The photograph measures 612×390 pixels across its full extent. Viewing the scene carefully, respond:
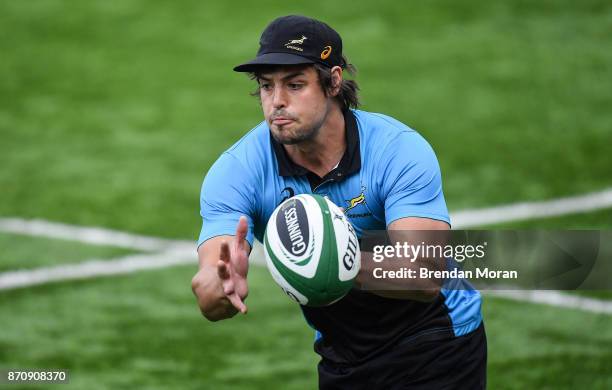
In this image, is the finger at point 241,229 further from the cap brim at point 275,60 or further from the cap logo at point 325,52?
the cap logo at point 325,52

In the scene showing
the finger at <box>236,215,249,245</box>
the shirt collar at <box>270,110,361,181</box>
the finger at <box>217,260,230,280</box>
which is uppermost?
the shirt collar at <box>270,110,361,181</box>

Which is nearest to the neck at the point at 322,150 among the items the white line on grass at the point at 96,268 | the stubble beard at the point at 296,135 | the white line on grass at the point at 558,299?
the stubble beard at the point at 296,135

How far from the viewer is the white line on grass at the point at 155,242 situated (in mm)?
10609

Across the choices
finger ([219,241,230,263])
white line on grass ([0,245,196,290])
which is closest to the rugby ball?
finger ([219,241,230,263])

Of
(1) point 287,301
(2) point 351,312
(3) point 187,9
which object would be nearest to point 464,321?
(2) point 351,312

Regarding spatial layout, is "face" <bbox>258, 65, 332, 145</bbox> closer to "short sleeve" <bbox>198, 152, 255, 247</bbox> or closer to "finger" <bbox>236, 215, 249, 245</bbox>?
"short sleeve" <bbox>198, 152, 255, 247</bbox>

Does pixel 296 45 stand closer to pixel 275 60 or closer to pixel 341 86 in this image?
pixel 275 60

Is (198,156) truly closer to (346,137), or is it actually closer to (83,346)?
(83,346)

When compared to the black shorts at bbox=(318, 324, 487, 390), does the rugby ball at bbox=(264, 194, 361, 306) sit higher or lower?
higher

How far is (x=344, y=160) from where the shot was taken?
634cm

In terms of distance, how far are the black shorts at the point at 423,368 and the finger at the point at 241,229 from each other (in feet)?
4.31

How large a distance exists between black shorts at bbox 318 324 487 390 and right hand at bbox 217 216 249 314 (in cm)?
122

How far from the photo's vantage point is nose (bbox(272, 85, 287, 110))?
6.07m

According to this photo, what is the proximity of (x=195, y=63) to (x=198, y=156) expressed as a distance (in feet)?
8.57
